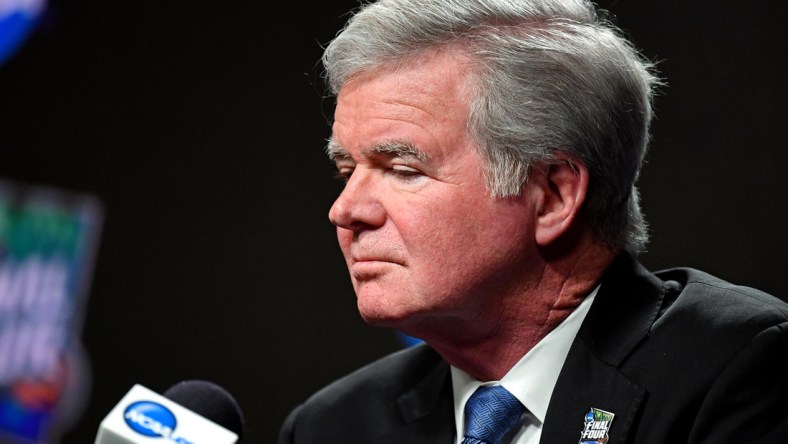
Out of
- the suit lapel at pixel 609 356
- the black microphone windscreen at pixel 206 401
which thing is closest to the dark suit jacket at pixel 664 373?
the suit lapel at pixel 609 356

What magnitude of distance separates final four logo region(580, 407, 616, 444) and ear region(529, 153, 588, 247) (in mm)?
347

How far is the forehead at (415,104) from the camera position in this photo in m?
1.78

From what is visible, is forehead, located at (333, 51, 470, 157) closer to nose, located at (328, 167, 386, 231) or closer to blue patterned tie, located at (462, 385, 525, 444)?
nose, located at (328, 167, 386, 231)

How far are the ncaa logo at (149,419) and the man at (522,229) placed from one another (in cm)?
49

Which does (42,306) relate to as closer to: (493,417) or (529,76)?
(493,417)

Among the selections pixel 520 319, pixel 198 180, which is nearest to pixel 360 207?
pixel 520 319

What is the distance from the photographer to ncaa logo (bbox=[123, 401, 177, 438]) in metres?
1.37

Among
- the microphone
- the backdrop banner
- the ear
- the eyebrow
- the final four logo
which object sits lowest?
the backdrop banner

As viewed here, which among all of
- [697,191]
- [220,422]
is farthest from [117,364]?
[697,191]

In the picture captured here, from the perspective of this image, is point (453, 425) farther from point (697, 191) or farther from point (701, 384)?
point (697, 191)

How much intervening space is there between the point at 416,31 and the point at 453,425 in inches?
32.6

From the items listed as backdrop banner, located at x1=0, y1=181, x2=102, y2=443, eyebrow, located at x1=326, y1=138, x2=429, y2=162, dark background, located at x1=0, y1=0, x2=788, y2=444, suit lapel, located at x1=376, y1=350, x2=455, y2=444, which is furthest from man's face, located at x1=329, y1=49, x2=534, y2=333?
backdrop banner, located at x1=0, y1=181, x2=102, y2=443

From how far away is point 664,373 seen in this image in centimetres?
171

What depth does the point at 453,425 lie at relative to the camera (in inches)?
78.7
